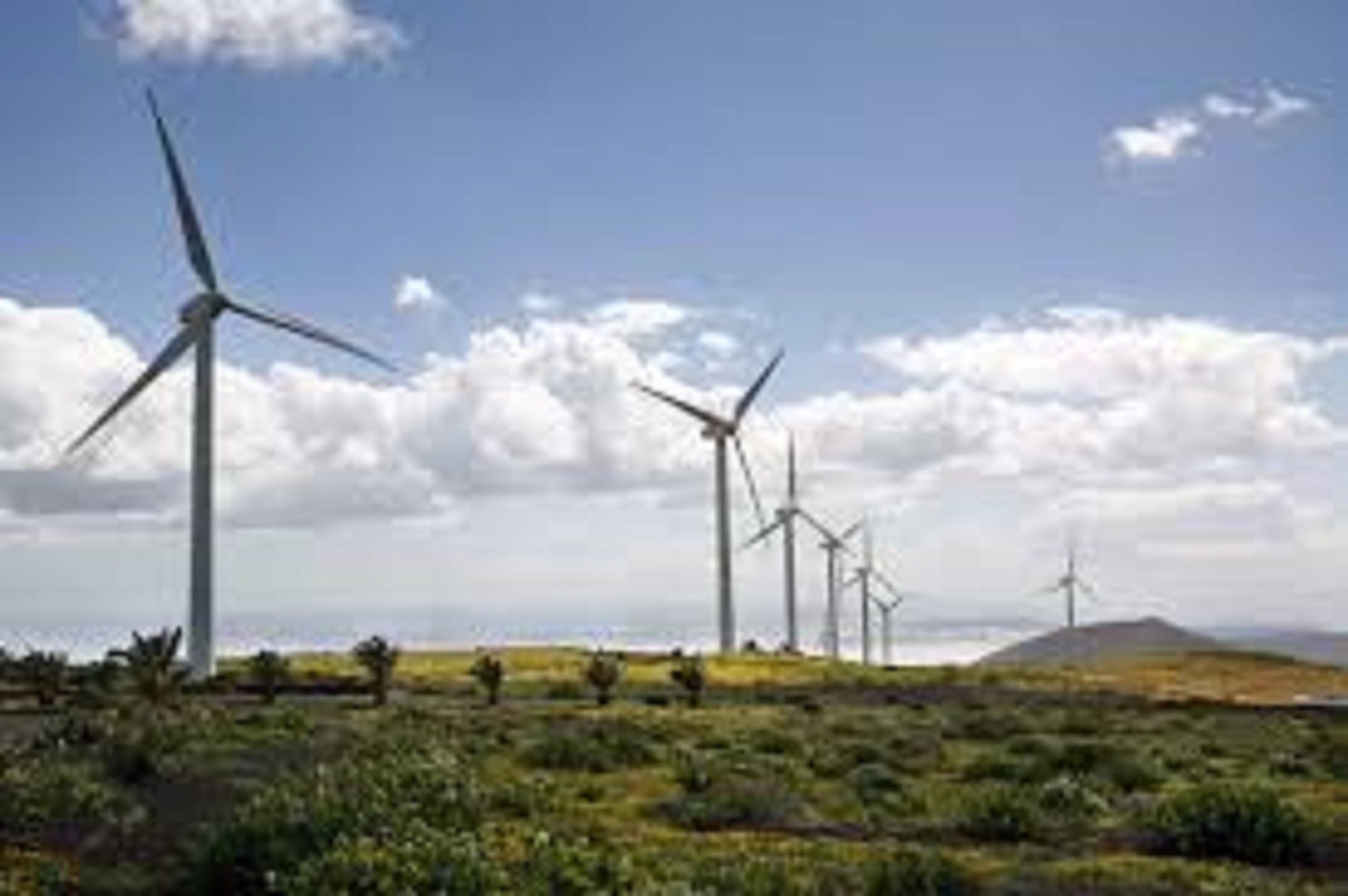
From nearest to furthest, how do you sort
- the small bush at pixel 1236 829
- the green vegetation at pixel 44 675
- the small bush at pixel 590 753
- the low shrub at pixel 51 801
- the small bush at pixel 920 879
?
1. the small bush at pixel 920 879
2. the low shrub at pixel 51 801
3. the small bush at pixel 1236 829
4. the small bush at pixel 590 753
5. the green vegetation at pixel 44 675

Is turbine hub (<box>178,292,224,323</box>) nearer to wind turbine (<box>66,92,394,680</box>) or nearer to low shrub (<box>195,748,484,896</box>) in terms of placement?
wind turbine (<box>66,92,394,680</box>)

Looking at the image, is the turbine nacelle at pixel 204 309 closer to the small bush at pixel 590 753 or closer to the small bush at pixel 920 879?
the small bush at pixel 590 753

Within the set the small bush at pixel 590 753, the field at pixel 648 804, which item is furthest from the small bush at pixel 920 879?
the small bush at pixel 590 753

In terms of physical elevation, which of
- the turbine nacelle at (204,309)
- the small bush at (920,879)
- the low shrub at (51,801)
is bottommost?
the small bush at (920,879)

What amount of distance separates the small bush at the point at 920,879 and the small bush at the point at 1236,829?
304 inches

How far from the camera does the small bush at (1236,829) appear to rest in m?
31.8

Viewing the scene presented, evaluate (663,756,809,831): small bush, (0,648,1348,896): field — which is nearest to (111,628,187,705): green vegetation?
(0,648,1348,896): field

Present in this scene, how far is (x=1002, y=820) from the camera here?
34344mm

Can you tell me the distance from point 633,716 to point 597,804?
1257 inches

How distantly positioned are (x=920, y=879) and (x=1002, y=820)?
901 centimetres

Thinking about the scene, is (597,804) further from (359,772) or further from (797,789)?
(359,772)

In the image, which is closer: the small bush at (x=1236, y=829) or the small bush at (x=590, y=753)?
the small bush at (x=1236, y=829)

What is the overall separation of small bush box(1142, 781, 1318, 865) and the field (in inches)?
1.7

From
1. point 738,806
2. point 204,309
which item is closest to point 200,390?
point 204,309
